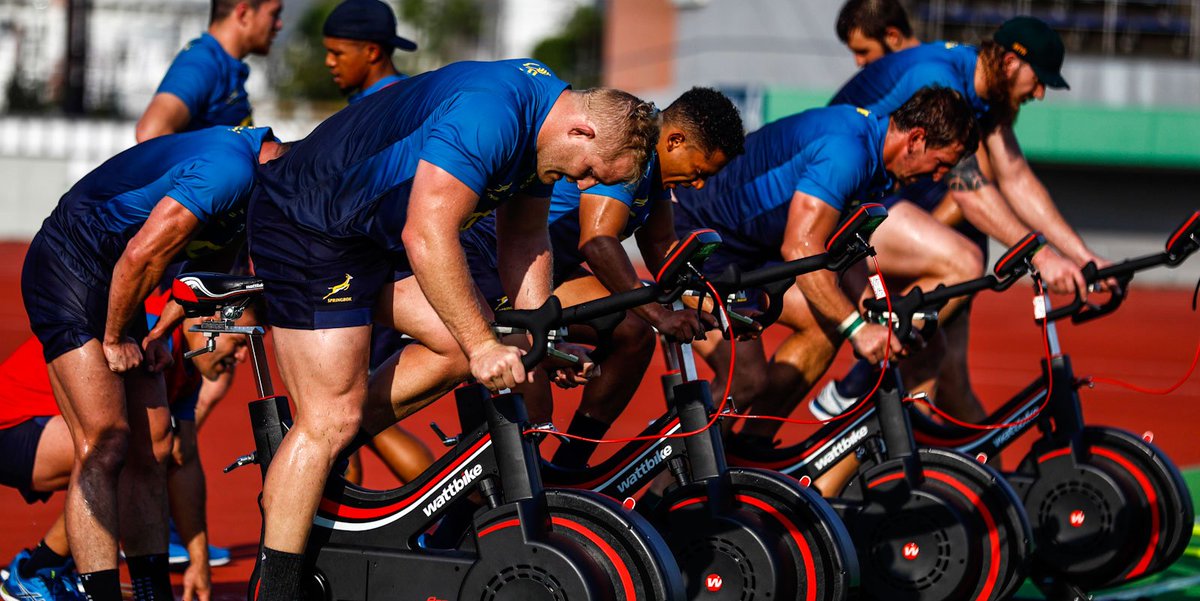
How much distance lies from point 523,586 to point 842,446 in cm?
178

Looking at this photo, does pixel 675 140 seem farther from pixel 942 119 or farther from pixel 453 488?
pixel 453 488

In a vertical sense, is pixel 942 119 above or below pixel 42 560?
above

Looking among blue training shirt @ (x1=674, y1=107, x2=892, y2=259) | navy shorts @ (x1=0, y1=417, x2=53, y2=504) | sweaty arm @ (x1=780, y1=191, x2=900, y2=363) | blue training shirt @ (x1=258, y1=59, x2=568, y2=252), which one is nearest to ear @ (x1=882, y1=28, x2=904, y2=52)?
blue training shirt @ (x1=674, y1=107, x2=892, y2=259)

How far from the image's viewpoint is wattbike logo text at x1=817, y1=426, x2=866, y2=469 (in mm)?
5586

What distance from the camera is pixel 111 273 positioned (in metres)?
4.93

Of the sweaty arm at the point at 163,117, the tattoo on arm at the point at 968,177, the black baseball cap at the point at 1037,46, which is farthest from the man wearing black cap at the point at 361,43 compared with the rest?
the black baseball cap at the point at 1037,46

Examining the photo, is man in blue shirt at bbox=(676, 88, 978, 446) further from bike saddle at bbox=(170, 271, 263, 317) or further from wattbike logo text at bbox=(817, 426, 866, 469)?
bike saddle at bbox=(170, 271, 263, 317)

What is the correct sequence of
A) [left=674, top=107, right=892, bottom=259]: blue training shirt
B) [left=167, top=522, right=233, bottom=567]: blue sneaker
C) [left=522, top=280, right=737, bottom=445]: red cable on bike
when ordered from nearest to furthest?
[left=522, top=280, right=737, bottom=445]: red cable on bike → [left=674, top=107, right=892, bottom=259]: blue training shirt → [left=167, top=522, right=233, bottom=567]: blue sneaker

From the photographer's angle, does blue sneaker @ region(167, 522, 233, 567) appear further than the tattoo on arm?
No

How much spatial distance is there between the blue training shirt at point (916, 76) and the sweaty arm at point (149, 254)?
3026mm

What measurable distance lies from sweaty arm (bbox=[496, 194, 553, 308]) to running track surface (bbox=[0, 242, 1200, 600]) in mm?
1738

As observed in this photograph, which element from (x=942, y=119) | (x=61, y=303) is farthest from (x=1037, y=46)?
(x=61, y=303)

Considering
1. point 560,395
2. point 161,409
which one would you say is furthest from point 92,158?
point 161,409

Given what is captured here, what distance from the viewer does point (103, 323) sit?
16.0 feet
